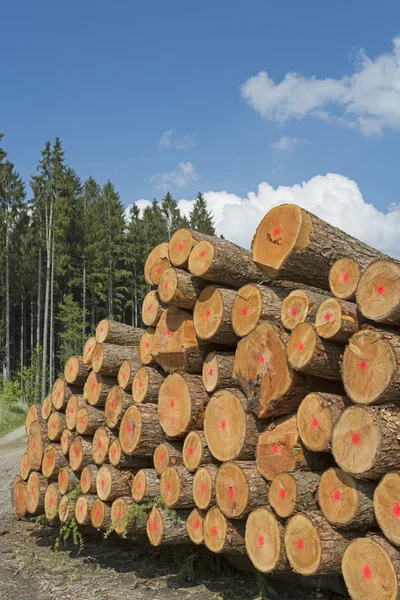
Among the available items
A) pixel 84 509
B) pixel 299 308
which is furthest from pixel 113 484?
pixel 299 308

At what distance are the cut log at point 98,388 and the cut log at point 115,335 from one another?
445 mm

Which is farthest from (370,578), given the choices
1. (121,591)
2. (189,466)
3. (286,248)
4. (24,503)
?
(24,503)

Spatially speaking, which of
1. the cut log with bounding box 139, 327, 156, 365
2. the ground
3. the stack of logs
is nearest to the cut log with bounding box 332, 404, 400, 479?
the stack of logs

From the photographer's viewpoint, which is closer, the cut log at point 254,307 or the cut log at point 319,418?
the cut log at point 319,418

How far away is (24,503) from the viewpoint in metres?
7.28

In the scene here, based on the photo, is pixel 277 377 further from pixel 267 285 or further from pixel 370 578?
pixel 370 578

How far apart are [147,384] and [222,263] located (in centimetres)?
167

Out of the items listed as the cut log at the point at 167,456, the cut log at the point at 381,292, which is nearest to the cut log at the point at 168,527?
the cut log at the point at 167,456

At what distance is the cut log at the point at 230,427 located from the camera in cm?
436

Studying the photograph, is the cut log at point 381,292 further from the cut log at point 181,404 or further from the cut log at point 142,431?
the cut log at point 142,431

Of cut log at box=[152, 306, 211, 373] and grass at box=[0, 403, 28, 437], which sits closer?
cut log at box=[152, 306, 211, 373]

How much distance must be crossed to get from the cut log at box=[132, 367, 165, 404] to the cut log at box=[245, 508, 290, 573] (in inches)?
71.8

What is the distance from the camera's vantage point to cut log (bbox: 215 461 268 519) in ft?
13.8

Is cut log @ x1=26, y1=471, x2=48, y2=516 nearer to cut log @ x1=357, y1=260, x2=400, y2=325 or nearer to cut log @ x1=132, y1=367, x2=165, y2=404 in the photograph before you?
cut log @ x1=132, y1=367, x2=165, y2=404
